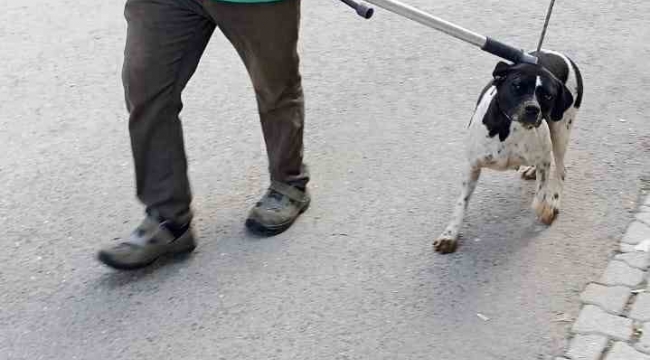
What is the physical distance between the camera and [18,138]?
548cm

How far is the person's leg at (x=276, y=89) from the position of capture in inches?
157

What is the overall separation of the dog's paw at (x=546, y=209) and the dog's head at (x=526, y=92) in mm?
605

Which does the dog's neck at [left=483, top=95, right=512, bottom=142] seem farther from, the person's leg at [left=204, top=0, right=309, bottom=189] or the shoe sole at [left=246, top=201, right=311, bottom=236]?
the shoe sole at [left=246, top=201, right=311, bottom=236]

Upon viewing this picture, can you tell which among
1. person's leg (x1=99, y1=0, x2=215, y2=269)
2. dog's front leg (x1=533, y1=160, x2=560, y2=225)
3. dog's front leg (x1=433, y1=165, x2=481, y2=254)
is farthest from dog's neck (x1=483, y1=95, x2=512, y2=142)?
person's leg (x1=99, y1=0, x2=215, y2=269)

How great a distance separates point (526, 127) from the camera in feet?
Result: 13.5

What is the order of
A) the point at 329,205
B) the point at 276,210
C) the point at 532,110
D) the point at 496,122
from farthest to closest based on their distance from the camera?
the point at 329,205
the point at 276,210
the point at 496,122
the point at 532,110

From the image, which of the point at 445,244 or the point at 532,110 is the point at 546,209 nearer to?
the point at 445,244

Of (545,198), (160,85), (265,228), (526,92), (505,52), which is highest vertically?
(505,52)

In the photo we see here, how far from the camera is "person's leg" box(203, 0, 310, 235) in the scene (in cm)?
399

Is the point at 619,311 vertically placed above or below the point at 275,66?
below

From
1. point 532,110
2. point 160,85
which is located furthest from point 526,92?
point 160,85

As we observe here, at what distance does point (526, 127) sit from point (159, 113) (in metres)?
1.50

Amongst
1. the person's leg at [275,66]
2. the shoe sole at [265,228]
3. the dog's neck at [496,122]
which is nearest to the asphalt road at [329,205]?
the shoe sole at [265,228]

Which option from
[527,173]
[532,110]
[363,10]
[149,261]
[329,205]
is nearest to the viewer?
[363,10]
